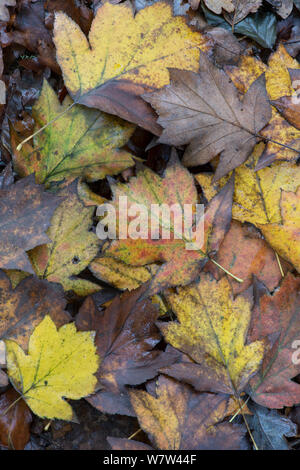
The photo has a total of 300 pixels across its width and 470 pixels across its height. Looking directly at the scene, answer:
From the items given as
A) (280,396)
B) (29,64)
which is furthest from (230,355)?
(29,64)

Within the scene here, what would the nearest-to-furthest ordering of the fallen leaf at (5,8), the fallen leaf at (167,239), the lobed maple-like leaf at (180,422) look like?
1. the lobed maple-like leaf at (180,422)
2. the fallen leaf at (167,239)
3. the fallen leaf at (5,8)

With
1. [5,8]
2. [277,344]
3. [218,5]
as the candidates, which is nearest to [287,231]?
[277,344]

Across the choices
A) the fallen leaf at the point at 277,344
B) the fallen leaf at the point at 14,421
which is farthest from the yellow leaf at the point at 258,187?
Answer: the fallen leaf at the point at 14,421

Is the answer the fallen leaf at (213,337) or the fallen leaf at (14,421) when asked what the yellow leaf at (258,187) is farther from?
the fallen leaf at (14,421)

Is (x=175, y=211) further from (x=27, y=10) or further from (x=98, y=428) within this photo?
(x=27, y=10)

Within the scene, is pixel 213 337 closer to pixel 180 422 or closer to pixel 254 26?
pixel 180 422
